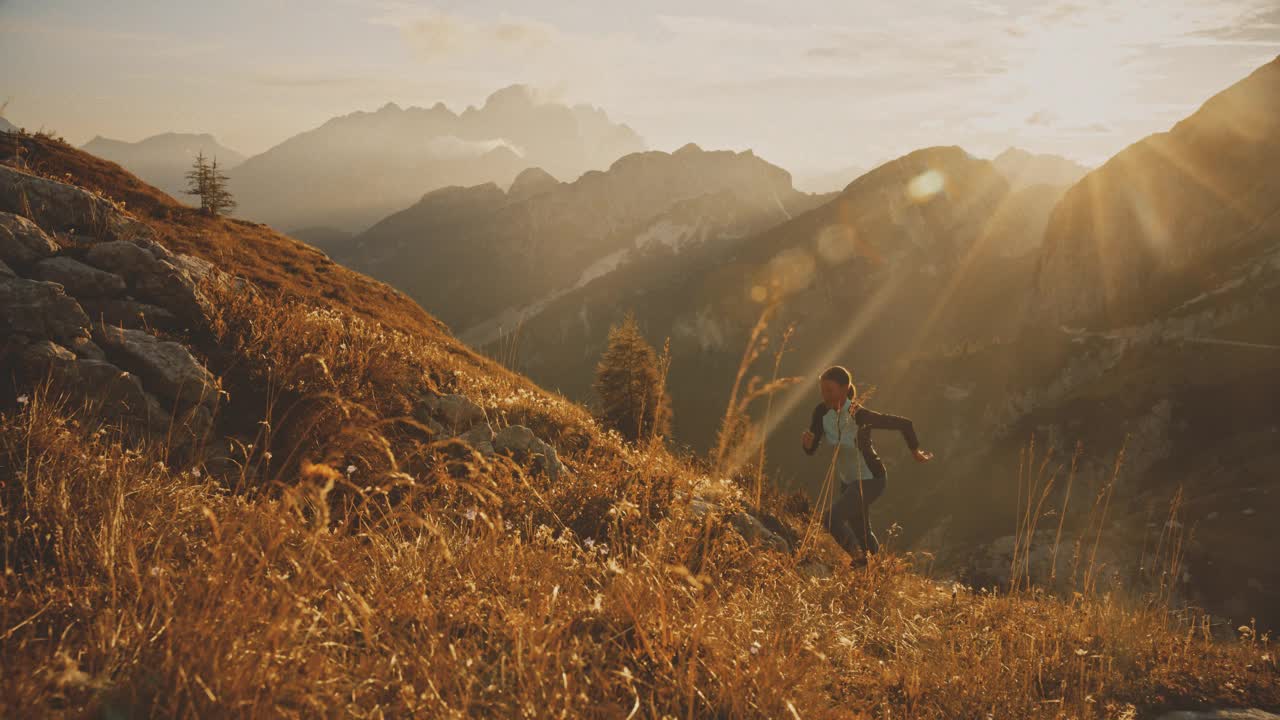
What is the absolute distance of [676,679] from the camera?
2.29 metres

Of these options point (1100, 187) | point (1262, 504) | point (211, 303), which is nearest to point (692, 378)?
point (1100, 187)

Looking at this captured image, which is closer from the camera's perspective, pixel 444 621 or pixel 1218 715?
pixel 444 621

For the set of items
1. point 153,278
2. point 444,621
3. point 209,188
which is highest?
point 209,188

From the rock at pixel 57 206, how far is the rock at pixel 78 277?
1776 millimetres

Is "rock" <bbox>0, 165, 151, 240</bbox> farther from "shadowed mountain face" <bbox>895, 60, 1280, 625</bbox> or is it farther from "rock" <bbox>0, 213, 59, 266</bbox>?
"shadowed mountain face" <bbox>895, 60, 1280, 625</bbox>

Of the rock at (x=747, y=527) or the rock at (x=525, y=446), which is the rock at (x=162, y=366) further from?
the rock at (x=747, y=527)

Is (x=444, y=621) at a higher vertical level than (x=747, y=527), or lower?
higher

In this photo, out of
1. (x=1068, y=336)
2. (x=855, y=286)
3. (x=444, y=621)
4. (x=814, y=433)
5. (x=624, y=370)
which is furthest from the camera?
(x=855, y=286)

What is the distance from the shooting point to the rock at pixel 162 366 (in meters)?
4.92

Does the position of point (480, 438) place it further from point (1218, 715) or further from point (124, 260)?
point (1218, 715)

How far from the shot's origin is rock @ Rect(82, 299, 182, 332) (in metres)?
5.71

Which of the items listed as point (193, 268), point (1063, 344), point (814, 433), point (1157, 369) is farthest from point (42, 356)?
point (1063, 344)

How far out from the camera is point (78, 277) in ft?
18.8

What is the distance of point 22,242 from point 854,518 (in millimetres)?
9575
